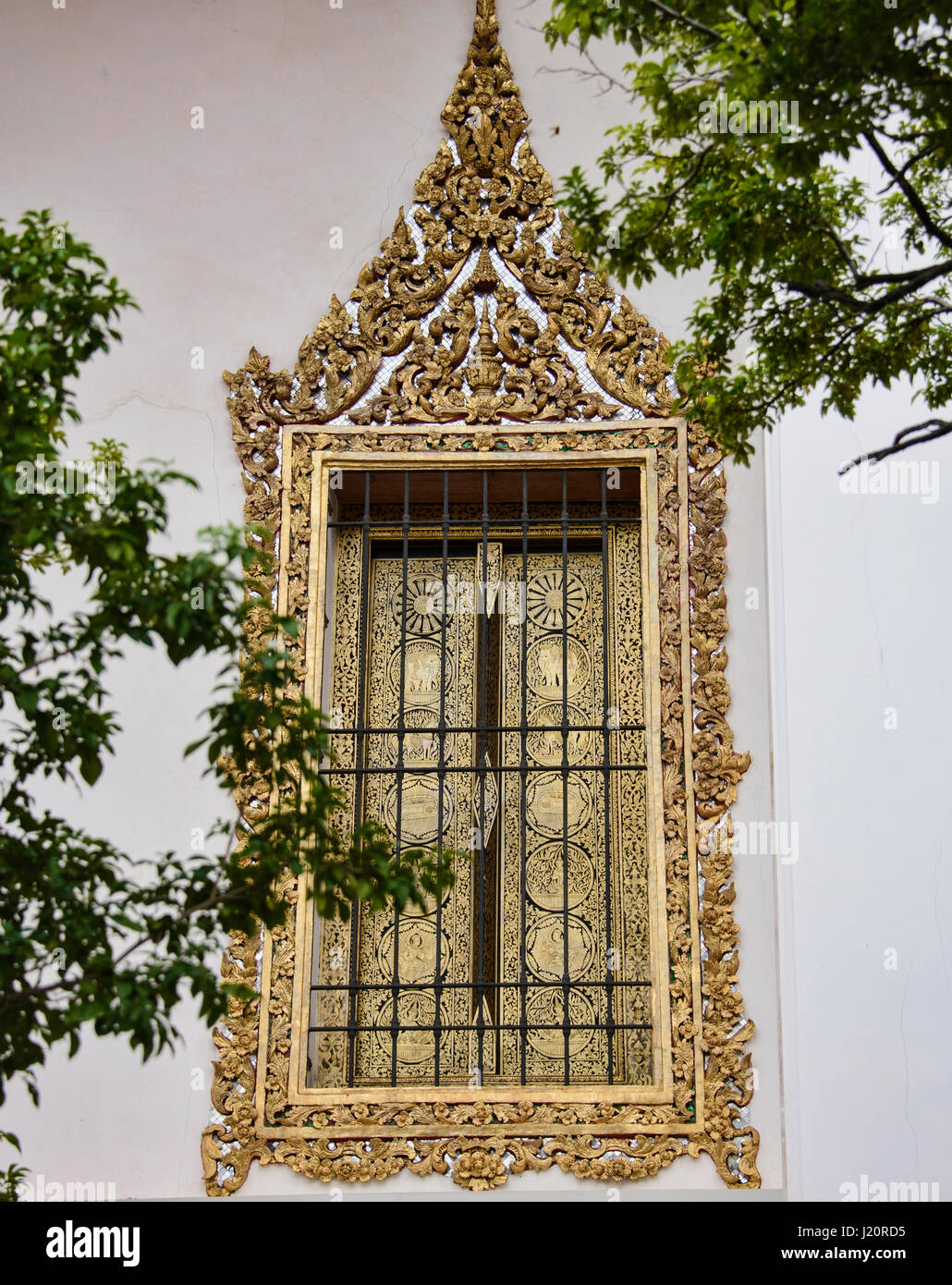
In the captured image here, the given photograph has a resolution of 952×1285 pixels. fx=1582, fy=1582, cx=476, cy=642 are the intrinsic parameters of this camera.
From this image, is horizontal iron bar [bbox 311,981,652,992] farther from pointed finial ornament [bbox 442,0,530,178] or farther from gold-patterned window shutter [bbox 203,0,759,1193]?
pointed finial ornament [bbox 442,0,530,178]

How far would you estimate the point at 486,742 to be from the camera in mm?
5344

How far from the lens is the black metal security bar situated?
5.11 meters

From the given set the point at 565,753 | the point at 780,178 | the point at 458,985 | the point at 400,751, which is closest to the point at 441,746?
the point at 400,751

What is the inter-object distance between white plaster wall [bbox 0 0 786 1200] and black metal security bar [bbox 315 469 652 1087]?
0.44 metres

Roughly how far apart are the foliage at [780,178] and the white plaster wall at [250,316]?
1.53 meters

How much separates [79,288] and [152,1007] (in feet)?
4.72

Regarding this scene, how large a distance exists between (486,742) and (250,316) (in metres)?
1.76

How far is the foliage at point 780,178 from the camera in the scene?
2.98 metres

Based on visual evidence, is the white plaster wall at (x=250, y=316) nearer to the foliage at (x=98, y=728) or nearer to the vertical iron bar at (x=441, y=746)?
the vertical iron bar at (x=441, y=746)

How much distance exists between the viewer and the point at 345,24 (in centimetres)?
593

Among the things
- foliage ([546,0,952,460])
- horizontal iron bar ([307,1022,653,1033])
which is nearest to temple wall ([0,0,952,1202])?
horizontal iron bar ([307,1022,653,1033])

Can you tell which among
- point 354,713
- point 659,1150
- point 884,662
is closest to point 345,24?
point 354,713
